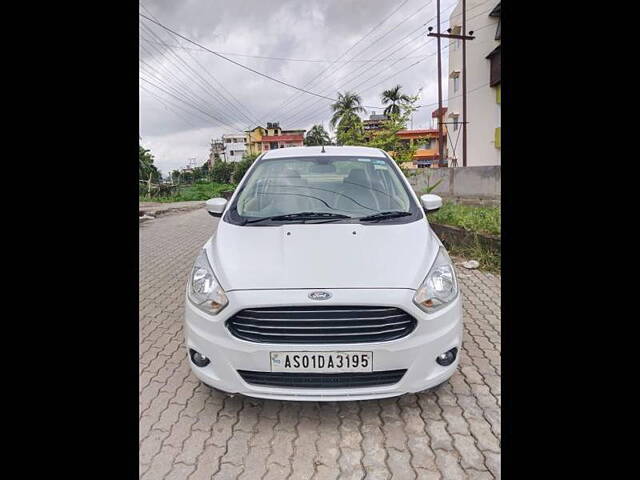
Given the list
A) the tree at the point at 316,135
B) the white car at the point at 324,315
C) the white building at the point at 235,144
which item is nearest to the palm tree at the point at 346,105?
the tree at the point at 316,135

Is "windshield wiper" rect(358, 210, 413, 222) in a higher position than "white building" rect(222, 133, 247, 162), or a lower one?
lower

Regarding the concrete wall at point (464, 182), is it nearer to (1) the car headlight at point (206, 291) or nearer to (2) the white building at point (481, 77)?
(1) the car headlight at point (206, 291)

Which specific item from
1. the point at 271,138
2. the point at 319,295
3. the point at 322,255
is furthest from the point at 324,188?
the point at 271,138

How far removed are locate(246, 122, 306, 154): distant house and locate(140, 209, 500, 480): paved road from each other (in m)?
61.9

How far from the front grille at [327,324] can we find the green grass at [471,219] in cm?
421

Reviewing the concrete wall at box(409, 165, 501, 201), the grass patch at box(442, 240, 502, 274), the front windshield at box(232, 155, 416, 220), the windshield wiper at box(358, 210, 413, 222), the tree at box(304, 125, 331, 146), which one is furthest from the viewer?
the tree at box(304, 125, 331, 146)

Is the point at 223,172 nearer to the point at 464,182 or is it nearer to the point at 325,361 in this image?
the point at 464,182

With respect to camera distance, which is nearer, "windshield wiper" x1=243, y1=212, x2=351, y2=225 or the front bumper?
the front bumper

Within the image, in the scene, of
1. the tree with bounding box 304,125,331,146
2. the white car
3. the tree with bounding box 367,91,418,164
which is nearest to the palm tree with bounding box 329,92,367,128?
the tree with bounding box 304,125,331,146

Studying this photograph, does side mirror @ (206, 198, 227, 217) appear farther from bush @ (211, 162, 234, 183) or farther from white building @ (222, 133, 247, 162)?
white building @ (222, 133, 247, 162)

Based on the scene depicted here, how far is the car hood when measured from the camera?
206 centimetres

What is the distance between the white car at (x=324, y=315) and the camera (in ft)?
6.39
